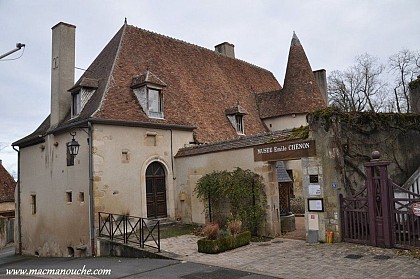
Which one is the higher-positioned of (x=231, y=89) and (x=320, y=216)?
(x=231, y=89)

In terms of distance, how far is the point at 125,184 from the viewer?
13883 mm

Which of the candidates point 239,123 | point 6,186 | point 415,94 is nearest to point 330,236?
point 415,94

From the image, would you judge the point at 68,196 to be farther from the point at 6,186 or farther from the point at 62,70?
the point at 6,186

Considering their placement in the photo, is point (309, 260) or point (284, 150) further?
point (284, 150)

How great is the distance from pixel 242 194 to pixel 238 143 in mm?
1848

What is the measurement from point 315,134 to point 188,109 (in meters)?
7.34

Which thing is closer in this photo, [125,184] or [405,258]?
[405,258]

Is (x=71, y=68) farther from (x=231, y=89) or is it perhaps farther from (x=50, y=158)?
(x=231, y=89)

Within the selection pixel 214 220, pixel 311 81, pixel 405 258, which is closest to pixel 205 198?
pixel 214 220

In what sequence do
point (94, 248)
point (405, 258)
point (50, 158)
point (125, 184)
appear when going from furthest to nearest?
1. point (50, 158)
2. point (125, 184)
3. point (94, 248)
4. point (405, 258)

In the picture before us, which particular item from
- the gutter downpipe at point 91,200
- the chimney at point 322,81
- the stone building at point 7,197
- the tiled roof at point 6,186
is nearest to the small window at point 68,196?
the gutter downpipe at point 91,200

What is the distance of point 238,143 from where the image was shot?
13.2 m

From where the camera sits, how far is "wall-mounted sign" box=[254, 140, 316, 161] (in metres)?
10.9

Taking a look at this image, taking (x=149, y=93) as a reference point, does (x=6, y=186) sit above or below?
below
